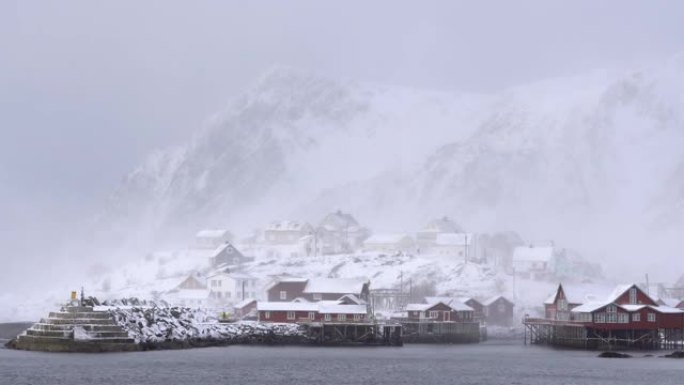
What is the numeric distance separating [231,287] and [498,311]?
37090 mm

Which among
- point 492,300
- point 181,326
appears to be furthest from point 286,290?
point 181,326

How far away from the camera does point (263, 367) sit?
10350 centimetres

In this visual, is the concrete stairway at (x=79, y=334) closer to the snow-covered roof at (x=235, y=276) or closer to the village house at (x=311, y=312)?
the village house at (x=311, y=312)

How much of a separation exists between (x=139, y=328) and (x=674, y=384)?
4711 cm

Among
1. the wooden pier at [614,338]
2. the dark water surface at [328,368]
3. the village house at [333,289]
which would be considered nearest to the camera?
the dark water surface at [328,368]

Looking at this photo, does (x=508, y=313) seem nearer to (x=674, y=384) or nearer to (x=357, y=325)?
(x=357, y=325)

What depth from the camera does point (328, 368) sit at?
104125 millimetres

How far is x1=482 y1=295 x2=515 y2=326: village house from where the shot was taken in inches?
6535

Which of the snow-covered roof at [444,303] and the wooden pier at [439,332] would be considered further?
the snow-covered roof at [444,303]

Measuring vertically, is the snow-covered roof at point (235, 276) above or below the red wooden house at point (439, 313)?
above

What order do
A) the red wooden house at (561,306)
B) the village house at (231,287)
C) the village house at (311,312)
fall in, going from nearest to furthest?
the village house at (311,312) → the red wooden house at (561,306) → the village house at (231,287)

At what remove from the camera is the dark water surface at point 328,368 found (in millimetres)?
94562

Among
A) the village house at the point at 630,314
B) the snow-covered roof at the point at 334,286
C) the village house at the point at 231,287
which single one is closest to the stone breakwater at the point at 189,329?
the snow-covered roof at the point at 334,286

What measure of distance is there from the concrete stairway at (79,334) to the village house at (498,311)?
58986 millimetres
